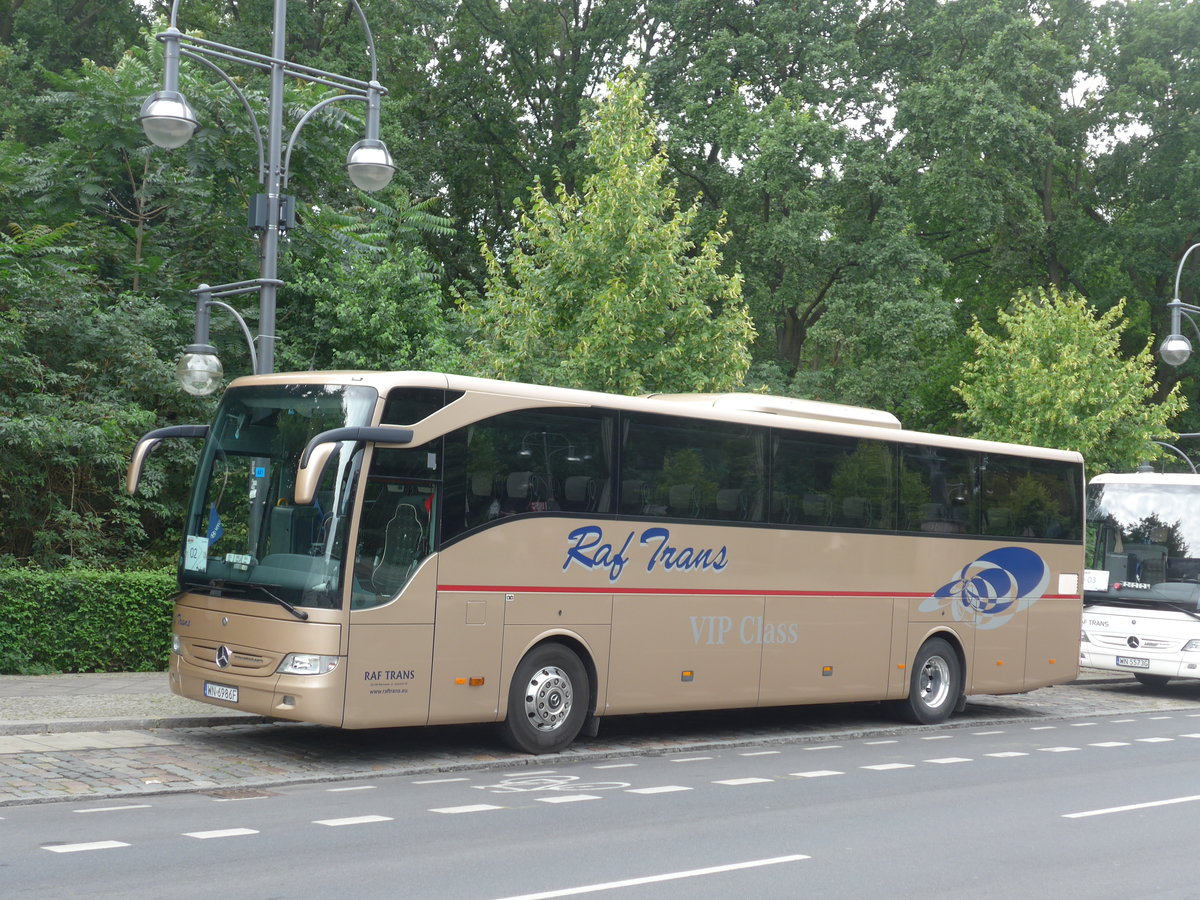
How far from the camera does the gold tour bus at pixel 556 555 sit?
11.5m

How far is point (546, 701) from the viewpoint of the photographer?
12.9m

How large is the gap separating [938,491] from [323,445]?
8856mm

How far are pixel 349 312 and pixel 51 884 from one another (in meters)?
18.6

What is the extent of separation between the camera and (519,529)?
A: 12609mm

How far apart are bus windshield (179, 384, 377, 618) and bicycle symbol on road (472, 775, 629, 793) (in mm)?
2016

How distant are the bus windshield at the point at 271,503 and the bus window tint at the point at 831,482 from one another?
17.3ft

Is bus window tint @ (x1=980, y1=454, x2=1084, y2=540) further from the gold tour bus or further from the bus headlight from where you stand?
the bus headlight

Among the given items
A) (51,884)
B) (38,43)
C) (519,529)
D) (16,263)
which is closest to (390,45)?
(38,43)

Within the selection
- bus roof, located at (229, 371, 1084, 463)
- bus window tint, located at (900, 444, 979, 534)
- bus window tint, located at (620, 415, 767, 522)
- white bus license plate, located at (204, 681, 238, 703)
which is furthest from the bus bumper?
bus window tint, located at (900, 444, 979, 534)

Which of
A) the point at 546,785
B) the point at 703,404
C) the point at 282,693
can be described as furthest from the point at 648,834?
the point at 703,404

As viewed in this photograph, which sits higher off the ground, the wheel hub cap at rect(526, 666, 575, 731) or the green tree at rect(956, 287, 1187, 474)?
the green tree at rect(956, 287, 1187, 474)

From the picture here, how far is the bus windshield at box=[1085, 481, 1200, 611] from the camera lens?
21.3m

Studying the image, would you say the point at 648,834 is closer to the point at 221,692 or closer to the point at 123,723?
the point at 221,692

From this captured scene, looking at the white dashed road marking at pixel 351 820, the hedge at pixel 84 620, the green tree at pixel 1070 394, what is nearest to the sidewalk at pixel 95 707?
→ the hedge at pixel 84 620
